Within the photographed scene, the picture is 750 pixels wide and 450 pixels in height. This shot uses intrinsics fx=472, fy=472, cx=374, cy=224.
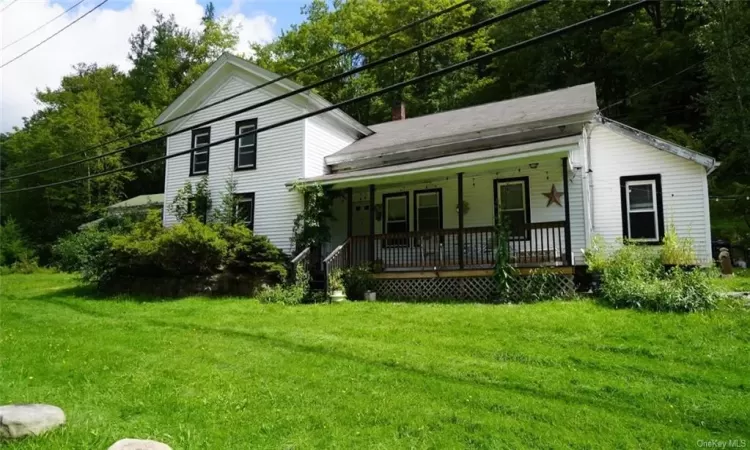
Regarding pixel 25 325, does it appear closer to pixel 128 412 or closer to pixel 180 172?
pixel 128 412

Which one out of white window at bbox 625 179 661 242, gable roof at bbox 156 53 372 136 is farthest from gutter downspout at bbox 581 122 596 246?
gable roof at bbox 156 53 372 136

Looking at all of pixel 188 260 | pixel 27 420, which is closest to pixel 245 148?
pixel 188 260

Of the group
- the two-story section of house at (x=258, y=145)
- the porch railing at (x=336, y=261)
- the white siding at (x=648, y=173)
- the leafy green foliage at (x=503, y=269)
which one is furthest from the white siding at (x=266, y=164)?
the white siding at (x=648, y=173)

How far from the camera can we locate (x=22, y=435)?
180 inches

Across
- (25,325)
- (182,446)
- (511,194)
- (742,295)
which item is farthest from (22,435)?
(511,194)

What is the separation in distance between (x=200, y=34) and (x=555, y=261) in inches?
1569

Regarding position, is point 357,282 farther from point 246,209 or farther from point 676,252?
point 676,252

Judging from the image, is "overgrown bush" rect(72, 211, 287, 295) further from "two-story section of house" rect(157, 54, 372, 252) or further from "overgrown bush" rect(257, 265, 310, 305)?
"two-story section of house" rect(157, 54, 372, 252)

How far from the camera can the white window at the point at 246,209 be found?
1638 centimetres

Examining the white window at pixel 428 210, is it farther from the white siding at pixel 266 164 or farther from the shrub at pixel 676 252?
the shrub at pixel 676 252

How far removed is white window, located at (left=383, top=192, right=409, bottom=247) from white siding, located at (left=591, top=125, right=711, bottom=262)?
5.45 meters

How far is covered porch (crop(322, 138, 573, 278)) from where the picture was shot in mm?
11391

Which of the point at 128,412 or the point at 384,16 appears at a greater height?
the point at 384,16

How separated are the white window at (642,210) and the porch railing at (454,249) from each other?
7.47 ft
